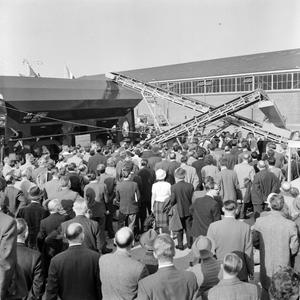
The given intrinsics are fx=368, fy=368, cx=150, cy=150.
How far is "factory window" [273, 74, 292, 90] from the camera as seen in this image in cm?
2953

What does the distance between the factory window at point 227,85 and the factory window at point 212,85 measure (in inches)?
22.1

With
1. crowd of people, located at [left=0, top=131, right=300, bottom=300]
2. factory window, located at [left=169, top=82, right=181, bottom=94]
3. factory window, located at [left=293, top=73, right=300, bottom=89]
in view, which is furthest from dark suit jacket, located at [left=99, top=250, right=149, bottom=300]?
factory window, located at [left=169, top=82, right=181, bottom=94]

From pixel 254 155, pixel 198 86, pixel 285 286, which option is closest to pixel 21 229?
pixel 285 286

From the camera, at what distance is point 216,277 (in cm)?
394

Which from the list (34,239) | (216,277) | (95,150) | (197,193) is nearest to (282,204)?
(216,277)

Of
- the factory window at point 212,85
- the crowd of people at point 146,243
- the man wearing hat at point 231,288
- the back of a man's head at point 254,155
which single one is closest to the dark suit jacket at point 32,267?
the crowd of people at point 146,243

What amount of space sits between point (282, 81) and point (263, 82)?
1.70 meters

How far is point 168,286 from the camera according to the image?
3334 mm

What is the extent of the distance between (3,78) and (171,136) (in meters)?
7.55

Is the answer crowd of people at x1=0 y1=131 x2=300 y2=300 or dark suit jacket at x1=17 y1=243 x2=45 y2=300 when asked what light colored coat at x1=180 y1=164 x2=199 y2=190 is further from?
dark suit jacket at x1=17 y1=243 x2=45 y2=300

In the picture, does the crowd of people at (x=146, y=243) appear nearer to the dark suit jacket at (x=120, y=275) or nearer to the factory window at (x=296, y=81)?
the dark suit jacket at (x=120, y=275)

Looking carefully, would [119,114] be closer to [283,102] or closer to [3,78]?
[3,78]

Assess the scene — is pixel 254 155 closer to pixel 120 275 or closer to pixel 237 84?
pixel 120 275

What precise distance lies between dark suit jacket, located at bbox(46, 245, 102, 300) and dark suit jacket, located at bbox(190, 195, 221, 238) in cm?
249
